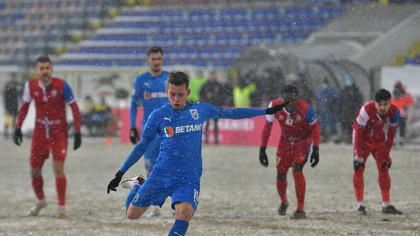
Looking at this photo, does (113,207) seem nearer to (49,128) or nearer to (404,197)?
(49,128)

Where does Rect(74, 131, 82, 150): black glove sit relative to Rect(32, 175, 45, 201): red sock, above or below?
above

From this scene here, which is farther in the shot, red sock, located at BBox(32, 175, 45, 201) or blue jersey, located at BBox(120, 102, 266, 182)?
red sock, located at BBox(32, 175, 45, 201)

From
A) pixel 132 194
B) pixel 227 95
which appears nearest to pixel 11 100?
pixel 227 95

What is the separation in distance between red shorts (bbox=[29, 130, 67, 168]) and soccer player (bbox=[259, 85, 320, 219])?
250 centimetres

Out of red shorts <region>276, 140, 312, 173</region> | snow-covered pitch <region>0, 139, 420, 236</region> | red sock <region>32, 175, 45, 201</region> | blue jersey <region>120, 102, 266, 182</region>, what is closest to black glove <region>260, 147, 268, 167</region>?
red shorts <region>276, 140, 312, 173</region>

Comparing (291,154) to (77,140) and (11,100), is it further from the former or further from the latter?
(11,100)

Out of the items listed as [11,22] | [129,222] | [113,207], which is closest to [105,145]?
[113,207]

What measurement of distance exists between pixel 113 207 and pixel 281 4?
67.7ft

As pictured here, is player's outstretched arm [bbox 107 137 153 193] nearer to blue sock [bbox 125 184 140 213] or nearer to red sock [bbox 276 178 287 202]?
blue sock [bbox 125 184 140 213]

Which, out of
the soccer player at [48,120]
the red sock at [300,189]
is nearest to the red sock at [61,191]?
the soccer player at [48,120]

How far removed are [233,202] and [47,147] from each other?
2.62 metres

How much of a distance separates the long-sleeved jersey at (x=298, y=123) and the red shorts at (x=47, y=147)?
2.50 metres

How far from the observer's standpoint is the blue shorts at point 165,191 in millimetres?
5227

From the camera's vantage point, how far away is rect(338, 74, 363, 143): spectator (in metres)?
13.6
